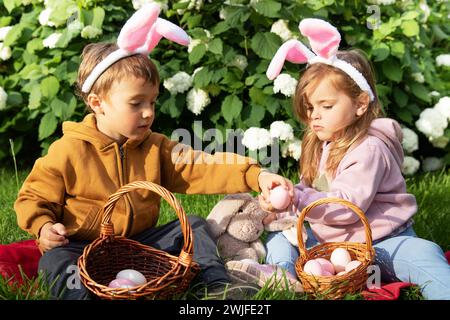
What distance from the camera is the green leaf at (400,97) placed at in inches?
201

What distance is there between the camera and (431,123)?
5137mm

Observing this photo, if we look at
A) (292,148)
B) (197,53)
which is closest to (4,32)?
(197,53)

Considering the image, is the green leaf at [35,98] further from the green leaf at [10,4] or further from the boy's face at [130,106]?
the boy's face at [130,106]

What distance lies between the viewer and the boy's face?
10.5 ft

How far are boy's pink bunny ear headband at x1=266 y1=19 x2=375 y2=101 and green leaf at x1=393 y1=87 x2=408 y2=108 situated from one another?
5.59 ft

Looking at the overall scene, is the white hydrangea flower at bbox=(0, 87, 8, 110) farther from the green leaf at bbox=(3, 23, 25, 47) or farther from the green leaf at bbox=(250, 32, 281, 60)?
the green leaf at bbox=(250, 32, 281, 60)

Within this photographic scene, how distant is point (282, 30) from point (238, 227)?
168 centimetres

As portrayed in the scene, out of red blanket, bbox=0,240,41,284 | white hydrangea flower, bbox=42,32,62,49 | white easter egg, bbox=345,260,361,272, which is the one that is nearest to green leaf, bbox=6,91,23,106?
white hydrangea flower, bbox=42,32,62,49

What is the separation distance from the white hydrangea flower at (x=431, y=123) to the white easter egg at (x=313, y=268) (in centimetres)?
241

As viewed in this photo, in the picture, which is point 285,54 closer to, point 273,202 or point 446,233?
point 273,202

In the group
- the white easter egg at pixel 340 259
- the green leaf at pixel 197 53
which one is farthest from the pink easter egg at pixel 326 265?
the green leaf at pixel 197 53

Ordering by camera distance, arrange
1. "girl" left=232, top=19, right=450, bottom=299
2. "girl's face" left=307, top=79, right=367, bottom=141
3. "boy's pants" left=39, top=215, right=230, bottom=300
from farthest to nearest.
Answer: "girl's face" left=307, top=79, right=367, bottom=141 < "girl" left=232, top=19, right=450, bottom=299 < "boy's pants" left=39, top=215, right=230, bottom=300

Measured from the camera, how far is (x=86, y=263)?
297 centimetres
